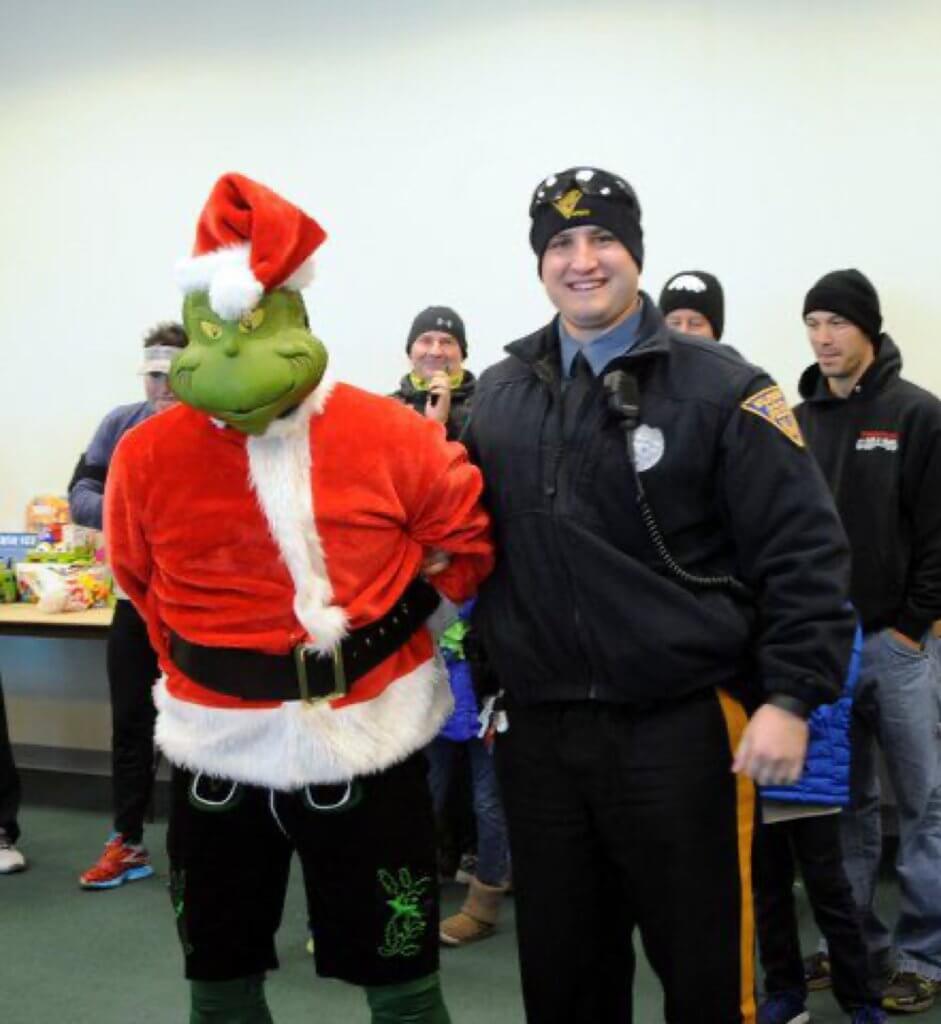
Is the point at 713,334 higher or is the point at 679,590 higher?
the point at 713,334

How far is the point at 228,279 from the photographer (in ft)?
6.07

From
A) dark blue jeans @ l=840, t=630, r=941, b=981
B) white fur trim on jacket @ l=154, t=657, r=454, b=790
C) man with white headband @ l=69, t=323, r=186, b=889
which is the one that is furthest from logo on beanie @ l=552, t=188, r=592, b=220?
man with white headband @ l=69, t=323, r=186, b=889

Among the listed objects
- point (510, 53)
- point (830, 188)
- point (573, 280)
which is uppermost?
point (510, 53)

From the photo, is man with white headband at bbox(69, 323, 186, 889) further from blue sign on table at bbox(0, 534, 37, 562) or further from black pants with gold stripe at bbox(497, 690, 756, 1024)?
black pants with gold stripe at bbox(497, 690, 756, 1024)

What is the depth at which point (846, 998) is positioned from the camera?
2.68 meters

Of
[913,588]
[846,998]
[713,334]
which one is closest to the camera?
[846,998]

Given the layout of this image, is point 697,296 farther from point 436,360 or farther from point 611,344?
point 611,344

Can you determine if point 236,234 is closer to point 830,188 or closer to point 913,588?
point 913,588

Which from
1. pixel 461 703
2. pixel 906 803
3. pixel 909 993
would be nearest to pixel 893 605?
pixel 906 803

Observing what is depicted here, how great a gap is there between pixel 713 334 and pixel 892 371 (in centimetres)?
55

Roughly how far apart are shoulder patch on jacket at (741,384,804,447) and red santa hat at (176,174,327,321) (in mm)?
697

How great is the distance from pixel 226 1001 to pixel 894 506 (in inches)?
69.7

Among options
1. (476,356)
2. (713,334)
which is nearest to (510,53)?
(476,356)

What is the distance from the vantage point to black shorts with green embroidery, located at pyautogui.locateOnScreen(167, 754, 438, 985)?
76.4 inches
